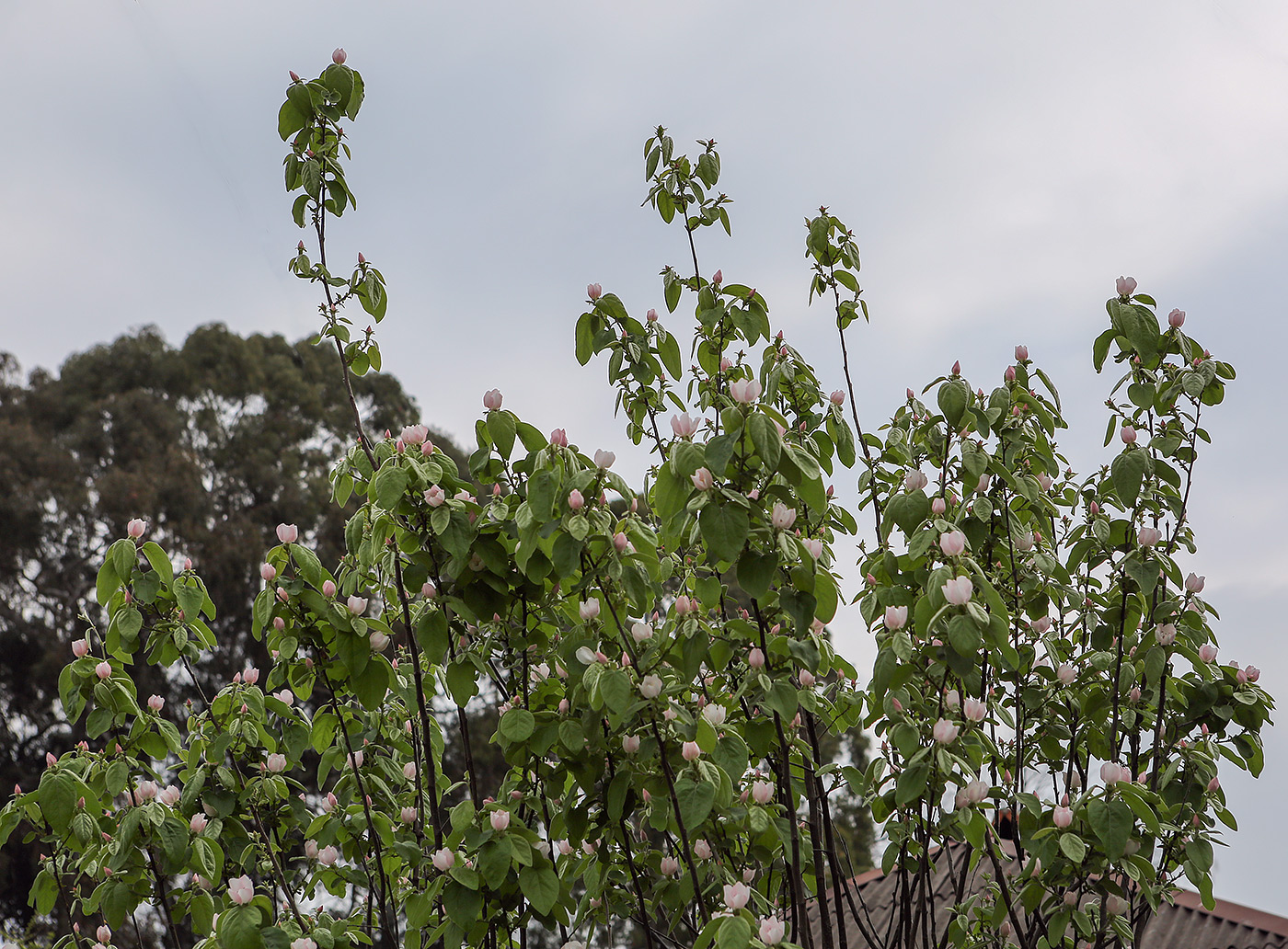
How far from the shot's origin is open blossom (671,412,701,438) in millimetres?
1733

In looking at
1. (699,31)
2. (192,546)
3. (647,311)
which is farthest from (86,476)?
(647,311)

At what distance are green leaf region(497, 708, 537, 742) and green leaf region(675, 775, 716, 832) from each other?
0.33 m

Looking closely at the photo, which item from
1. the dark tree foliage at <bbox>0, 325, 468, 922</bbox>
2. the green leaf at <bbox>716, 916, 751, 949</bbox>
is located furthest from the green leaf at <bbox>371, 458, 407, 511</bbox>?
the dark tree foliage at <bbox>0, 325, 468, 922</bbox>

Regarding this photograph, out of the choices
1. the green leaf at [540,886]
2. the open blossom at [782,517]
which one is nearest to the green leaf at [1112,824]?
the open blossom at [782,517]

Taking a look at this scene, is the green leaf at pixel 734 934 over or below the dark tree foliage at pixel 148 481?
below

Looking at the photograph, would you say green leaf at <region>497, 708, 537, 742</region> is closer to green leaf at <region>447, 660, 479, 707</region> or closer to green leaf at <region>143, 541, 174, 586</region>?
green leaf at <region>447, 660, 479, 707</region>

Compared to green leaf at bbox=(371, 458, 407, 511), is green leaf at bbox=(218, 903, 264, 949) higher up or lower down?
lower down

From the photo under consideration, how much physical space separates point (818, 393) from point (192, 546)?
10.8m

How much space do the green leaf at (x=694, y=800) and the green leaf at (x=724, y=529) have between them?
0.38 meters

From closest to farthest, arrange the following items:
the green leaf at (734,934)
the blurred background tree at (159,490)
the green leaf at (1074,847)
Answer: the green leaf at (734,934)
the green leaf at (1074,847)
the blurred background tree at (159,490)

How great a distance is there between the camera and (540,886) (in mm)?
1852

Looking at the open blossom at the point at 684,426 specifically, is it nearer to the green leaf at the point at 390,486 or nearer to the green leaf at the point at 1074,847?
the green leaf at the point at 390,486

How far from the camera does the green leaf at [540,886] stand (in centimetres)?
183

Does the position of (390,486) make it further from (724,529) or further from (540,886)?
(540,886)
